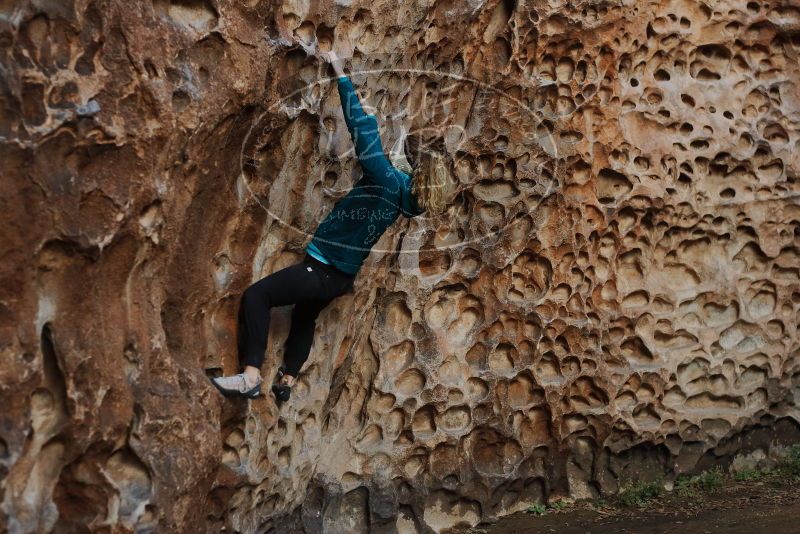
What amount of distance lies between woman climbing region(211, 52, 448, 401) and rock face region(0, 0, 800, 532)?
0.37 ft

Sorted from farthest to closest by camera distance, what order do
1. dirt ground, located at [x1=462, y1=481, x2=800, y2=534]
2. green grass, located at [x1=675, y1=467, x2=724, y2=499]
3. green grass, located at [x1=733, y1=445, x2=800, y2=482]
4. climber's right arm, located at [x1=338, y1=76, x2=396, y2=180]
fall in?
green grass, located at [x1=733, y1=445, x2=800, y2=482] → green grass, located at [x1=675, y1=467, x2=724, y2=499] → dirt ground, located at [x1=462, y1=481, x2=800, y2=534] → climber's right arm, located at [x1=338, y1=76, x2=396, y2=180]

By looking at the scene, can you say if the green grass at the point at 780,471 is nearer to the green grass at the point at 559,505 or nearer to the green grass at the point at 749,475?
the green grass at the point at 749,475

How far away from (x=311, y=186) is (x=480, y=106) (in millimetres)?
1145

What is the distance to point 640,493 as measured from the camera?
598 centimetres

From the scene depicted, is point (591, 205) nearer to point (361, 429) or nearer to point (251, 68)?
point (361, 429)

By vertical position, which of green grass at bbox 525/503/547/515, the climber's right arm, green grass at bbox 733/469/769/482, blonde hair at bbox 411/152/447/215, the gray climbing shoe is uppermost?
the climber's right arm

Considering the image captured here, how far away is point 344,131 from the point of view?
16.3 ft

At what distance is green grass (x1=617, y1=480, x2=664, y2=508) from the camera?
5918 mm

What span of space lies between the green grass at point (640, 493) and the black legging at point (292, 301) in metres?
2.24

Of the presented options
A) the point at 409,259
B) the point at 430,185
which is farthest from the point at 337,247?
the point at 409,259

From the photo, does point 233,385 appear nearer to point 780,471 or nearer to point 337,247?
point 337,247

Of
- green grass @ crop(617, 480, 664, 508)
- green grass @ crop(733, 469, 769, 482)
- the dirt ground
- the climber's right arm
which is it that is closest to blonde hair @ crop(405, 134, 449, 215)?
the climber's right arm

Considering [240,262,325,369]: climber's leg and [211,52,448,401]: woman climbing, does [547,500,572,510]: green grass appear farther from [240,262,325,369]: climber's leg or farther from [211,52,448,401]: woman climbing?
[240,262,325,369]: climber's leg

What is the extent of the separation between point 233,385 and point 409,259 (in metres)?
1.42
